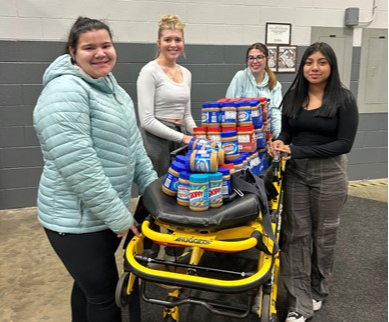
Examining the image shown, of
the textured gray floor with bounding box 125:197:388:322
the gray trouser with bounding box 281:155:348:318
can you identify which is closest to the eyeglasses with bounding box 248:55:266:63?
the gray trouser with bounding box 281:155:348:318

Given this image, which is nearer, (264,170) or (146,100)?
(264,170)

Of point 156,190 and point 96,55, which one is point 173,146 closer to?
point 156,190

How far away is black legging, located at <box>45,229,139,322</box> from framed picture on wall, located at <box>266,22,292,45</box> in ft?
10.5

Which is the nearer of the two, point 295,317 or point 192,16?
point 295,317

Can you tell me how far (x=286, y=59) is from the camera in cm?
420

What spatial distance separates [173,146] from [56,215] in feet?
3.89

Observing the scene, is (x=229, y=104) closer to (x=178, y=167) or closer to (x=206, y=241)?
(x=178, y=167)

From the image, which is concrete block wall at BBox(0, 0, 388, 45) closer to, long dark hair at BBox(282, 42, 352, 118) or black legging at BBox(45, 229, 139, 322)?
long dark hair at BBox(282, 42, 352, 118)

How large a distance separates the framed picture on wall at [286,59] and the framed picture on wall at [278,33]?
74mm

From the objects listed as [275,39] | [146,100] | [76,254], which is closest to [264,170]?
[146,100]

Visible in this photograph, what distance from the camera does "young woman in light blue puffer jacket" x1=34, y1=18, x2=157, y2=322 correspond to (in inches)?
51.8

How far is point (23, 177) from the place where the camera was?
3.81 metres

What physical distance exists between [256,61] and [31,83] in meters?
2.15

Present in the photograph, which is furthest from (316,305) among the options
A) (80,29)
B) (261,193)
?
(80,29)
